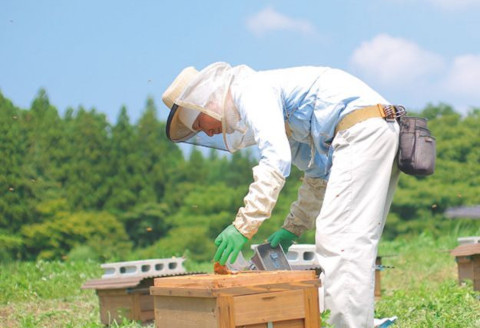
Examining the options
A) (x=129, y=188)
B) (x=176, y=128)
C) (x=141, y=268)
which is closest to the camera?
(x=176, y=128)

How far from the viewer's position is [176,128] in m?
3.37

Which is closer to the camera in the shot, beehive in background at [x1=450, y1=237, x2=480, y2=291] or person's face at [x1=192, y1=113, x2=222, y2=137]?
person's face at [x1=192, y1=113, x2=222, y2=137]

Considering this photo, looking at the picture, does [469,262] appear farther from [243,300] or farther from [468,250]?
[243,300]

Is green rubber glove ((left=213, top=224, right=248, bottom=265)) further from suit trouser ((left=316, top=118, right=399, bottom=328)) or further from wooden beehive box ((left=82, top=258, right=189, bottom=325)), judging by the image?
wooden beehive box ((left=82, top=258, right=189, bottom=325))

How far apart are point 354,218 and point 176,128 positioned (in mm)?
1004

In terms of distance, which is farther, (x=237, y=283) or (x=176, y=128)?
(x=176, y=128)

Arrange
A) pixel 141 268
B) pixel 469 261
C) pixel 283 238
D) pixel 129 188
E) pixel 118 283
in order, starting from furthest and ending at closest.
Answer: pixel 129 188 < pixel 141 268 < pixel 469 261 < pixel 118 283 < pixel 283 238

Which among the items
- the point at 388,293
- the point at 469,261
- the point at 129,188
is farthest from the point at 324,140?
the point at 129,188

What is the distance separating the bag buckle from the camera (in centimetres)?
309

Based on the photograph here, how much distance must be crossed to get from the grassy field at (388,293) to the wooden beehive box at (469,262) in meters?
0.09

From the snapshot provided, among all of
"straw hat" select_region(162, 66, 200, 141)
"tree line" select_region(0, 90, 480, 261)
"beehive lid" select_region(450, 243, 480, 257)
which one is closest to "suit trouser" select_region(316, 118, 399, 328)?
"straw hat" select_region(162, 66, 200, 141)

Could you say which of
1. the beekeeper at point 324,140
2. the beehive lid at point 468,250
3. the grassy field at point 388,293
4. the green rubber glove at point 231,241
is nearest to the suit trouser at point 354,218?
the beekeeper at point 324,140

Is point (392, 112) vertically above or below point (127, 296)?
above

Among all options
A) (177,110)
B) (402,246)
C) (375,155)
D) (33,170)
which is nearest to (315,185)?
(375,155)
